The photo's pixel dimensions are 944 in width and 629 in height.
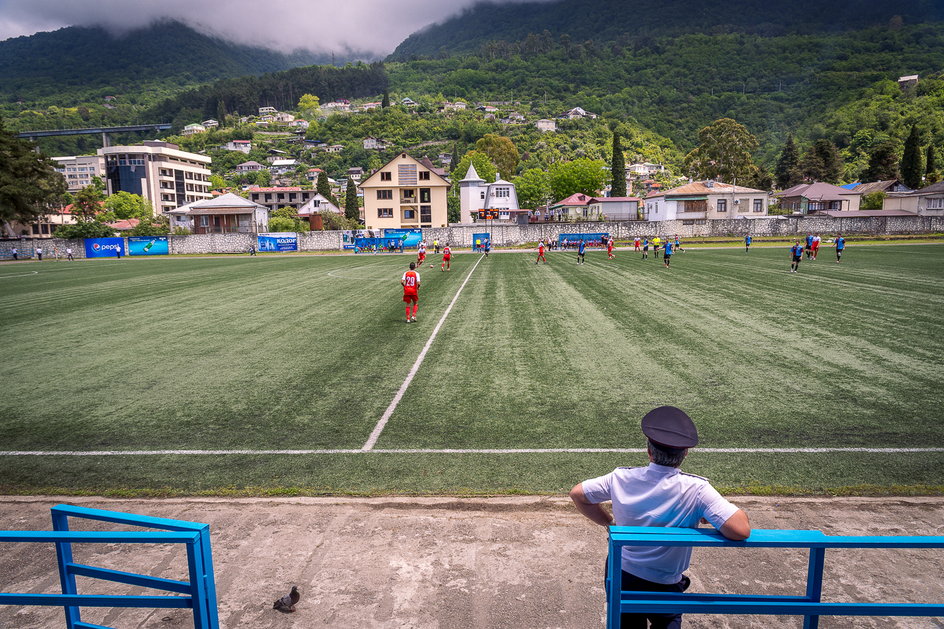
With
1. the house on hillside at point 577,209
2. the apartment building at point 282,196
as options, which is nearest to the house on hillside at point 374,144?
the apartment building at point 282,196

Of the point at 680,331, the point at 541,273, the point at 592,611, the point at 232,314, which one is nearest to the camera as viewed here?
the point at 592,611

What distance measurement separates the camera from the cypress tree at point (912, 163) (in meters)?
83.1

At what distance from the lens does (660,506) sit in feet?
9.84

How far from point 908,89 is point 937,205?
72.1 meters

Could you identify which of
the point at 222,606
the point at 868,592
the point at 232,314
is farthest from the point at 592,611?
the point at 232,314

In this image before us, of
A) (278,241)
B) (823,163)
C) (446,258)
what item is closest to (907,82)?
(823,163)

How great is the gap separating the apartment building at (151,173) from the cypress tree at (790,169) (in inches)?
5240

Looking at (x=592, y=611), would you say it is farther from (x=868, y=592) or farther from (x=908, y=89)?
(x=908, y=89)

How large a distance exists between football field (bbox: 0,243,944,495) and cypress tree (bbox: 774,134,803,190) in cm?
9462

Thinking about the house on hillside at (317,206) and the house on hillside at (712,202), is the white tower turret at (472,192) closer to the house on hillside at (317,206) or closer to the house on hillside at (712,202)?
the house on hillside at (317,206)

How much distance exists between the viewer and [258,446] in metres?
7.71

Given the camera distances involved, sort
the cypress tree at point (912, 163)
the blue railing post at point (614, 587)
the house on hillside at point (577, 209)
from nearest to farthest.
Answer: the blue railing post at point (614, 587), the cypress tree at point (912, 163), the house on hillside at point (577, 209)

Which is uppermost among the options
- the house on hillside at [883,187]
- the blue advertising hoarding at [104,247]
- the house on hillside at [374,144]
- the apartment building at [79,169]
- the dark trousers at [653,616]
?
the house on hillside at [374,144]

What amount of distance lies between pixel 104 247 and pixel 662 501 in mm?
75997
